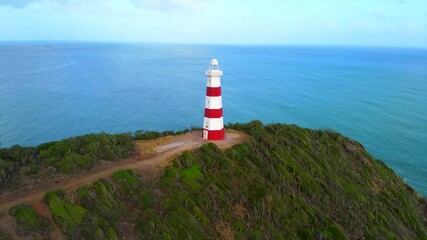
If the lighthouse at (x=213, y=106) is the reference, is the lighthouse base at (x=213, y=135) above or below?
below

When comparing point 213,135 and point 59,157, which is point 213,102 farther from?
point 59,157

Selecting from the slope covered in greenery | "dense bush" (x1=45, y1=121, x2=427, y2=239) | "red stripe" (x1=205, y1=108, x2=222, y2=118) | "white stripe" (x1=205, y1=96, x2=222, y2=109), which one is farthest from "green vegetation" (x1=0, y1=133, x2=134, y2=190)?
"white stripe" (x1=205, y1=96, x2=222, y2=109)

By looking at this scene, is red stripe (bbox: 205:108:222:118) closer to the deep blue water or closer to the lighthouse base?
the lighthouse base

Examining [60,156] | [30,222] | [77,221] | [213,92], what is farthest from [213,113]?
[30,222]

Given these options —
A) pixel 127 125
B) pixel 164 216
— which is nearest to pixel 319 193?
pixel 164 216

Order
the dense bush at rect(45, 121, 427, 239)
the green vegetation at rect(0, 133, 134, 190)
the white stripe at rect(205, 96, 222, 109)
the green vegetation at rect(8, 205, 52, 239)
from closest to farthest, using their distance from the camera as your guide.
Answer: the green vegetation at rect(8, 205, 52, 239) → the dense bush at rect(45, 121, 427, 239) → the green vegetation at rect(0, 133, 134, 190) → the white stripe at rect(205, 96, 222, 109)

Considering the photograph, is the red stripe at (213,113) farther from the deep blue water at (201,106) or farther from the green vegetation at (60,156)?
the deep blue water at (201,106)

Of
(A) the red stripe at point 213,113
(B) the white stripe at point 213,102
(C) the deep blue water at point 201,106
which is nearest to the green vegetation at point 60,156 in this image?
(A) the red stripe at point 213,113
